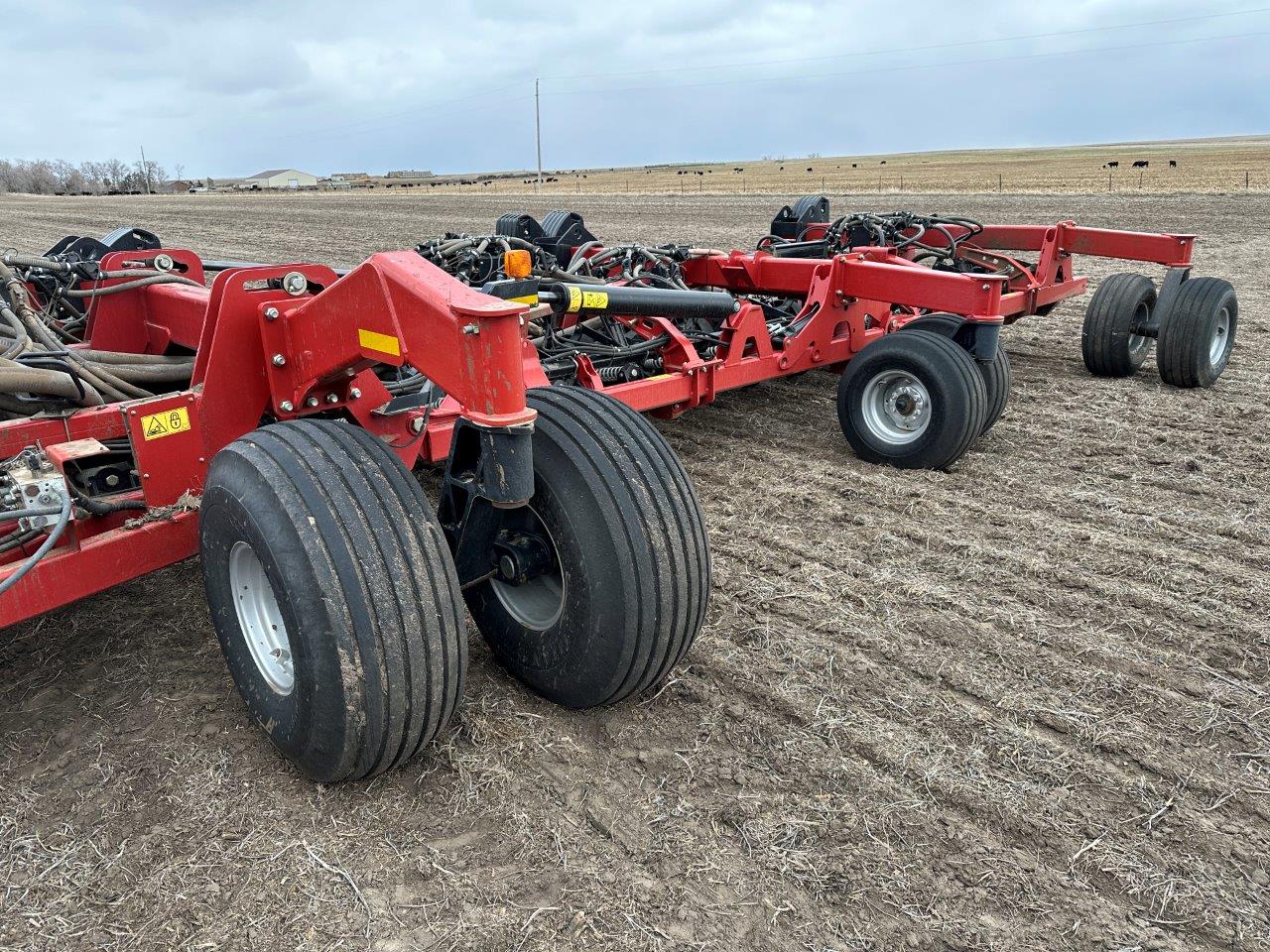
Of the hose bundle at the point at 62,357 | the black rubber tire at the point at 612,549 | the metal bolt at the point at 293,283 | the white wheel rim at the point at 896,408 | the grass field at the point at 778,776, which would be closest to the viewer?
the grass field at the point at 778,776

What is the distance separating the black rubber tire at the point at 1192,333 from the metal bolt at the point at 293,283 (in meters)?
6.35

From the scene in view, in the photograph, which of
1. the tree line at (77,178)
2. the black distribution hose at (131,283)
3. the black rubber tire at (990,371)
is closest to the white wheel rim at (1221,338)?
the black rubber tire at (990,371)

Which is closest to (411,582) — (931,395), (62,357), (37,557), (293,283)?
(37,557)

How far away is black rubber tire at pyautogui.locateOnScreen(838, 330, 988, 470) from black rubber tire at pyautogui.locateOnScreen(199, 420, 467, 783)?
11.3 ft

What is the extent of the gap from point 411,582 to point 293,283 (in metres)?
1.28

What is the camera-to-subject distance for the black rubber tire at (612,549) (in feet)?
8.80

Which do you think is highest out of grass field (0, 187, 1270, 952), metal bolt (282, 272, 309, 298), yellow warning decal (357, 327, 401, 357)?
metal bolt (282, 272, 309, 298)

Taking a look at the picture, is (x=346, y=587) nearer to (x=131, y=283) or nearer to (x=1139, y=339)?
(x=131, y=283)

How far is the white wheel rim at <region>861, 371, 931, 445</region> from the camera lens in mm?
5285

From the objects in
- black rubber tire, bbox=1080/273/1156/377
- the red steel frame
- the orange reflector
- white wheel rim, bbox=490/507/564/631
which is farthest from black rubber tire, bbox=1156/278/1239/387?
white wheel rim, bbox=490/507/564/631

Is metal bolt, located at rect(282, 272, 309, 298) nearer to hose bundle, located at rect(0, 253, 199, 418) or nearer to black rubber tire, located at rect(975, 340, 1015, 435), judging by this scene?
hose bundle, located at rect(0, 253, 199, 418)

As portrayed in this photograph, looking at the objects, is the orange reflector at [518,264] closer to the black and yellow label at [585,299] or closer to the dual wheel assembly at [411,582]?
the black and yellow label at [585,299]

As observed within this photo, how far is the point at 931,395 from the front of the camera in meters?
5.18

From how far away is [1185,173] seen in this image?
33.3 m
